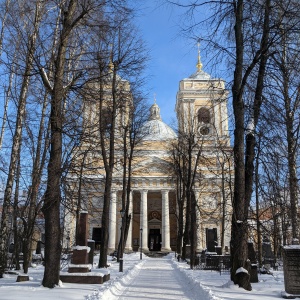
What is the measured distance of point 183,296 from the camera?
35.3 feet

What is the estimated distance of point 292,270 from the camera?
33.8ft

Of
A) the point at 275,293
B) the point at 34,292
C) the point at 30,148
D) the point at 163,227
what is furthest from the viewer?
the point at 163,227

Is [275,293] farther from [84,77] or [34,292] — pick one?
[84,77]

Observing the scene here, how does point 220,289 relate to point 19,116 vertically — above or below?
below

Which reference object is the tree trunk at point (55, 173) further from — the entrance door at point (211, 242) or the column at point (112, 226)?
the column at point (112, 226)

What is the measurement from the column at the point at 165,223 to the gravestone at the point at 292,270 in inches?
1751

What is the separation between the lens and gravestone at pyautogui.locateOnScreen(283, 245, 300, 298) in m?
10.1

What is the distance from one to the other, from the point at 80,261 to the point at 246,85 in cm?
794

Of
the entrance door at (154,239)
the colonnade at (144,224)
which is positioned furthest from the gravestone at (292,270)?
the entrance door at (154,239)

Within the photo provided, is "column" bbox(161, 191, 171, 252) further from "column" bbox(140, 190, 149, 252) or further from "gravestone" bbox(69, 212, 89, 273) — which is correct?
"gravestone" bbox(69, 212, 89, 273)

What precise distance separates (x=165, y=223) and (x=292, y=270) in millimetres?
45996

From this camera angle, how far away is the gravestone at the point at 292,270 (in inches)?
396

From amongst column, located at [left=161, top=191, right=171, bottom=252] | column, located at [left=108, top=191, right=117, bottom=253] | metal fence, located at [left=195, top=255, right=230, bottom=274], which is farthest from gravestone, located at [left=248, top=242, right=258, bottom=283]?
column, located at [left=161, top=191, right=171, bottom=252]

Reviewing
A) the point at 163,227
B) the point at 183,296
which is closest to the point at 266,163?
the point at 183,296
